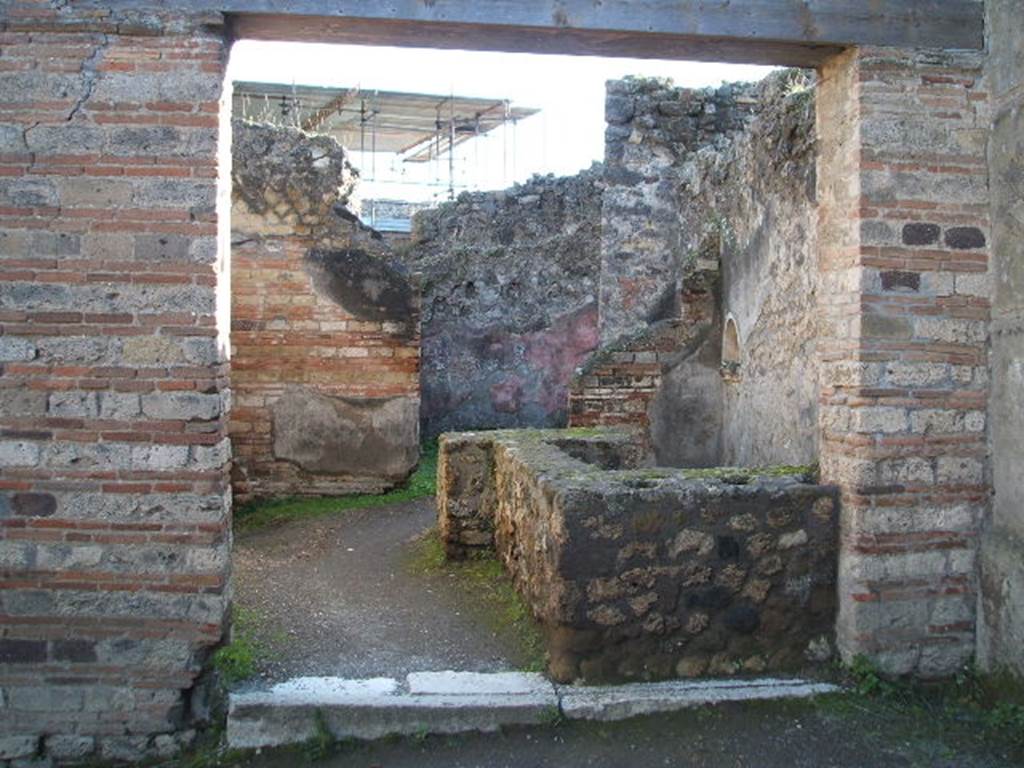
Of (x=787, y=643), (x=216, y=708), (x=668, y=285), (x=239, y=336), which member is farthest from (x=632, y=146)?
(x=216, y=708)

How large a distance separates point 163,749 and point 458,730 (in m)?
1.31

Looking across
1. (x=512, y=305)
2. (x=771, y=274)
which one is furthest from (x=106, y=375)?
(x=512, y=305)

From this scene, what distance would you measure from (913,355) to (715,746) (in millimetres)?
2077

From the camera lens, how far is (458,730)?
4.22 metres

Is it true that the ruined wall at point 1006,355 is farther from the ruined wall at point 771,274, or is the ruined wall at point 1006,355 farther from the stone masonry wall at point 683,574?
the ruined wall at point 771,274

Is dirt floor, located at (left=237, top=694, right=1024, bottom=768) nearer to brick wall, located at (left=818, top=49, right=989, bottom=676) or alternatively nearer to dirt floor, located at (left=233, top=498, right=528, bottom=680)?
brick wall, located at (left=818, top=49, right=989, bottom=676)

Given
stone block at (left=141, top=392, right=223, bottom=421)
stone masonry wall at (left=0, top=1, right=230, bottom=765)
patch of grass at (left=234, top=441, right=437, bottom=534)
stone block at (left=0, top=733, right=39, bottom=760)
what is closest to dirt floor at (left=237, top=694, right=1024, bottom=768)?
stone masonry wall at (left=0, top=1, right=230, bottom=765)

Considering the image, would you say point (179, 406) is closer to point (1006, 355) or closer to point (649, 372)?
point (1006, 355)

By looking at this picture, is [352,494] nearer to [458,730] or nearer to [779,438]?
[779,438]

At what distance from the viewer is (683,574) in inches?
179

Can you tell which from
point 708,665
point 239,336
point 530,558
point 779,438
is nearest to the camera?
point 708,665

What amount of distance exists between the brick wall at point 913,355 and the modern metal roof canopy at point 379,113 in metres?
12.3

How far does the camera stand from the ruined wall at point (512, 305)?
13844mm

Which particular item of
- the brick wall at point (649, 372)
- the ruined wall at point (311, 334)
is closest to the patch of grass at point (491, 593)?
the ruined wall at point (311, 334)
